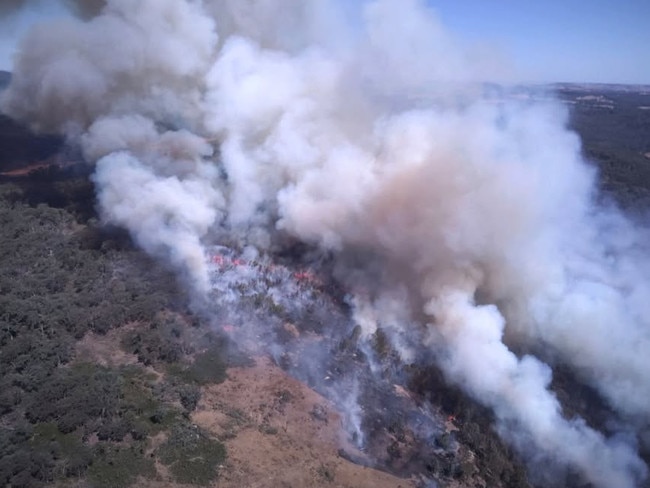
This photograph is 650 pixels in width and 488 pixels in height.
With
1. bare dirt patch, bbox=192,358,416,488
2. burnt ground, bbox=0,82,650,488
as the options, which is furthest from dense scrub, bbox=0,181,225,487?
burnt ground, bbox=0,82,650,488

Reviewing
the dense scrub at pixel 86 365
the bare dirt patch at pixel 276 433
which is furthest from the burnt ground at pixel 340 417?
the dense scrub at pixel 86 365

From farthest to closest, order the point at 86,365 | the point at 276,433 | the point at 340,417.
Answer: the point at 86,365, the point at 340,417, the point at 276,433

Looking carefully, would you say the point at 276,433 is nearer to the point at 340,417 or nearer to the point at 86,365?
the point at 340,417

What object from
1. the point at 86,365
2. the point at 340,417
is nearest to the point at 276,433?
the point at 340,417

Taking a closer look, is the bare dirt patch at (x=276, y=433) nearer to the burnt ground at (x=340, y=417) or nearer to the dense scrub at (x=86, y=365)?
the burnt ground at (x=340, y=417)

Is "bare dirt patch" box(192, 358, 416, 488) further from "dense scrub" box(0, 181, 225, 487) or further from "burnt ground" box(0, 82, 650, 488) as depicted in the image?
"dense scrub" box(0, 181, 225, 487)

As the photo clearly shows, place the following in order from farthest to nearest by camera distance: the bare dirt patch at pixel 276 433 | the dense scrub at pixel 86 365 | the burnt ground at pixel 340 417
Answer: the burnt ground at pixel 340 417 < the bare dirt patch at pixel 276 433 < the dense scrub at pixel 86 365

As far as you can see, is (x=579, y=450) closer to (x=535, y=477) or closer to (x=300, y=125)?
(x=535, y=477)

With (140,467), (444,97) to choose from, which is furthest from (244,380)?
(444,97)

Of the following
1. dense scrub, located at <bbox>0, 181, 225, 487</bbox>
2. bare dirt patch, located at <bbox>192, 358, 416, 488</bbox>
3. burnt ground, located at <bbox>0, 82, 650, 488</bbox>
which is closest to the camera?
dense scrub, located at <bbox>0, 181, 225, 487</bbox>
